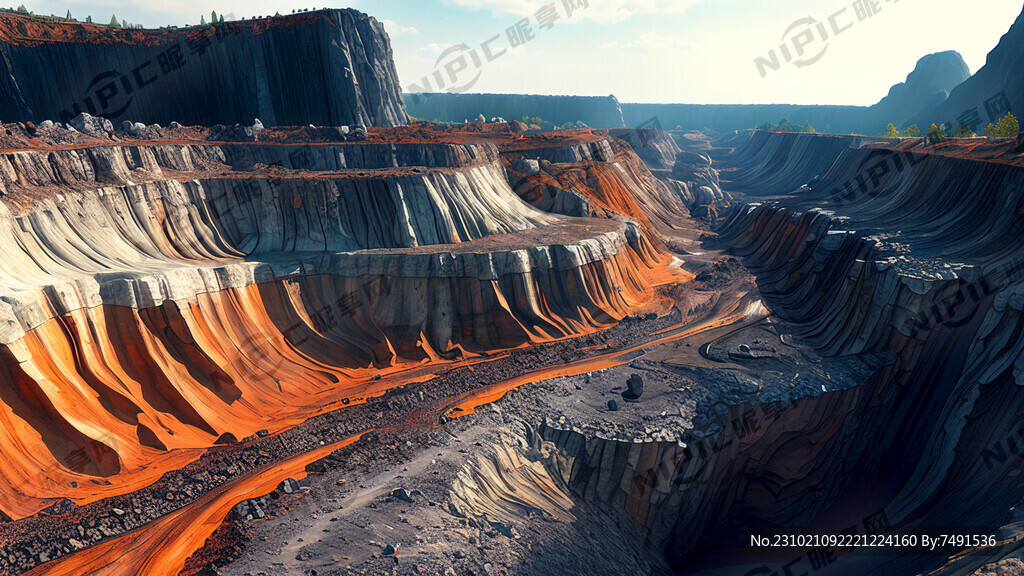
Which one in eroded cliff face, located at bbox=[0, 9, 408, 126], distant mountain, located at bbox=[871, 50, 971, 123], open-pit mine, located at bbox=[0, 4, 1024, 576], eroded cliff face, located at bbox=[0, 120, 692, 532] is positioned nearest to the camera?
open-pit mine, located at bbox=[0, 4, 1024, 576]

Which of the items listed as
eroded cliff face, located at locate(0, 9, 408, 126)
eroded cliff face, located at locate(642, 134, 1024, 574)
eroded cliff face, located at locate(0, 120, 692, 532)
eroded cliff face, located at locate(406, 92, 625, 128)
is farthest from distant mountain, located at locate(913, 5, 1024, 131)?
eroded cliff face, located at locate(406, 92, 625, 128)

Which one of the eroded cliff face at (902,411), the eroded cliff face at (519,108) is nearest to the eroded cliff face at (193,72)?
the eroded cliff face at (902,411)

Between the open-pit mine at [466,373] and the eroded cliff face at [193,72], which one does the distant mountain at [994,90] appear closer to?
the open-pit mine at [466,373]

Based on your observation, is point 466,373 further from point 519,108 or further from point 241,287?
point 519,108

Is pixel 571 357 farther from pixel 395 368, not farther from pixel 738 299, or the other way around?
pixel 738 299

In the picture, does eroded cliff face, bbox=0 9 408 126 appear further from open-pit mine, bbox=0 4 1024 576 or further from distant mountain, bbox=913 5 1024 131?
distant mountain, bbox=913 5 1024 131

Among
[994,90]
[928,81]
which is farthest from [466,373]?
[928,81]
